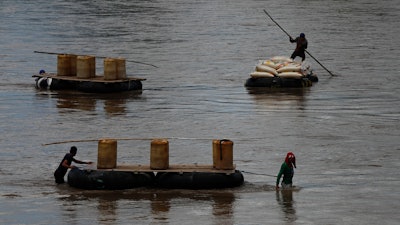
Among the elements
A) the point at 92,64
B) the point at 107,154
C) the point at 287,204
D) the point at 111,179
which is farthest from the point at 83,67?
the point at 287,204

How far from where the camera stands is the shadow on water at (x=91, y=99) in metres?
43.4

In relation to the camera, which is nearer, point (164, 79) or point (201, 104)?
point (201, 104)

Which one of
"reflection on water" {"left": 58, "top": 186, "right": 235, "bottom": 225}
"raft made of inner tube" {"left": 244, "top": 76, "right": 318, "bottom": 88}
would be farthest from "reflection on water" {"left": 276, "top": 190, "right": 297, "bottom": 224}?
"raft made of inner tube" {"left": 244, "top": 76, "right": 318, "bottom": 88}

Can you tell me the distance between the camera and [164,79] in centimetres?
5166

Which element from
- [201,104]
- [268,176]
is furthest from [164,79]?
[268,176]

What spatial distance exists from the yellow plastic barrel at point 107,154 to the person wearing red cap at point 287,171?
403cm

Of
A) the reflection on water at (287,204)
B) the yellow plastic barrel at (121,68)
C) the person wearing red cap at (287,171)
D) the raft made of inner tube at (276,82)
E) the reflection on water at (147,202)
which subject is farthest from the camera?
the raft made of inner tube at (276,82)

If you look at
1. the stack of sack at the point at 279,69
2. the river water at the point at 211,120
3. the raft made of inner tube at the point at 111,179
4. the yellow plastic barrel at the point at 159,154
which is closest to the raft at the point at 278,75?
the stack of sack at the point at 279,69

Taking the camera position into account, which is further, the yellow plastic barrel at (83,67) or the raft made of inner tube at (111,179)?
the yellow plastic barrel at (83,67)

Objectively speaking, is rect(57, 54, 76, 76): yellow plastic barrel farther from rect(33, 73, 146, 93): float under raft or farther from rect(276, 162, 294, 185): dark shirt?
rect(276, 162, 294, 185): dark shirt

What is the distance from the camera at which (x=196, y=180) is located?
2948cm

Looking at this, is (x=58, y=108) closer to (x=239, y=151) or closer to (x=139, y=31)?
(x=239, y=151)

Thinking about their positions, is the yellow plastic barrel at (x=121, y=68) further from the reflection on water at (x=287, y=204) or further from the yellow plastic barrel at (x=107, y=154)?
the reflection on water at (x=287, y=204)

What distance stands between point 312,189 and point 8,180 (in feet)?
25.6
